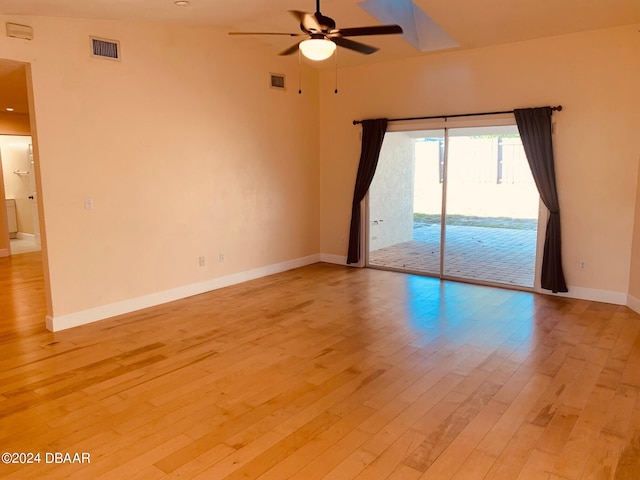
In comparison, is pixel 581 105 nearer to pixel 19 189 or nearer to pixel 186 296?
pixel 186 296

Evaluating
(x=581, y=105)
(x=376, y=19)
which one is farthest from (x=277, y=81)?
(x=581, y=105)

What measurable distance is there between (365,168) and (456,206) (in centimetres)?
148

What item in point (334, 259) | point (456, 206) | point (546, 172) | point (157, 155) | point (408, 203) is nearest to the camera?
point (157, 155)

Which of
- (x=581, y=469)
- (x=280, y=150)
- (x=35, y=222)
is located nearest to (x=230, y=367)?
(x=581, y=469)

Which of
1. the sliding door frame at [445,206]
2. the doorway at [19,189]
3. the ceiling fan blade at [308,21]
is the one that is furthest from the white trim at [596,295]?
the doorway at [19,189]

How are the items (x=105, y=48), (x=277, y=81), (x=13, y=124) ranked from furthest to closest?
(x=13, y=124), (x=277, y=81), (x=105, y=48)

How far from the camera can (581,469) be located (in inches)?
93.9

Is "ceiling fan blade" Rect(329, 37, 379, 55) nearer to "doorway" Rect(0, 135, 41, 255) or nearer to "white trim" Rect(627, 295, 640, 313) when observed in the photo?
"white trim" Rect(627, 295, 640, 313)

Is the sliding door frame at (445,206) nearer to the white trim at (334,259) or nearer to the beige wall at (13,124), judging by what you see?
the white trim at (334,259)

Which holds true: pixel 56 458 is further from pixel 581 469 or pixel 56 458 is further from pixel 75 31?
pixel 75 31

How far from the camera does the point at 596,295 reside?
544 centimetres

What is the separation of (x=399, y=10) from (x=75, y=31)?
3.58m

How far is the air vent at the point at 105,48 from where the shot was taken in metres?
4.58

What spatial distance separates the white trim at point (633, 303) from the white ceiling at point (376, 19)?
9.78 feet
